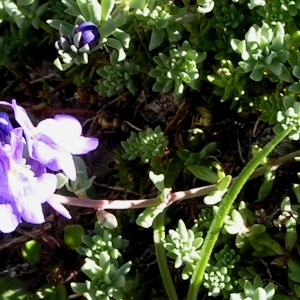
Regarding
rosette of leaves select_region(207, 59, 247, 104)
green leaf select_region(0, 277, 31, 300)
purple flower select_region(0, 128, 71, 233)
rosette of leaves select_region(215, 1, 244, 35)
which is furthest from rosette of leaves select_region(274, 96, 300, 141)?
→ green leaf select_region(0, 277, 31, 300)

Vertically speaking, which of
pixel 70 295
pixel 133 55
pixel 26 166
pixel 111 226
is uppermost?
pixel 26 166

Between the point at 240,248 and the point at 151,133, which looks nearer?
the point at 240,248

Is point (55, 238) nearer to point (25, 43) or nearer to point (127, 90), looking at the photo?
point (127, 90)

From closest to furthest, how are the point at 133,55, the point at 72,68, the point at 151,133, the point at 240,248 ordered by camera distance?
the point at 240,248 → the point at 151,133 → the point at 133,55 → the point at 72,68

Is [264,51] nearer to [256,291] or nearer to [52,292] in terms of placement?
[256,291]

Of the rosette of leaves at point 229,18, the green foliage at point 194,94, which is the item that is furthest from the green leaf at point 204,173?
the rosette of leaves at point 229,18

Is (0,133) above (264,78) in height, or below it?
above

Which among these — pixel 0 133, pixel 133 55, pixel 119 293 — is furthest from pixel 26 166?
pixel 133 55
